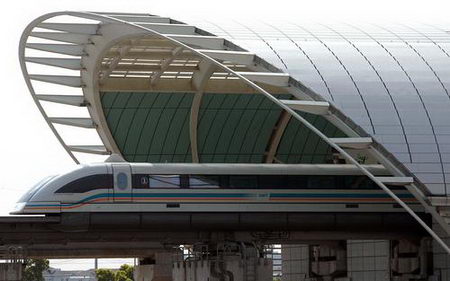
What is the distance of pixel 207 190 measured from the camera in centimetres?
5097

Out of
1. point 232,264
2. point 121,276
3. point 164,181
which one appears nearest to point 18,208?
point 164,181

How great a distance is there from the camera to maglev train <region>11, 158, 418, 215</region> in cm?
4866

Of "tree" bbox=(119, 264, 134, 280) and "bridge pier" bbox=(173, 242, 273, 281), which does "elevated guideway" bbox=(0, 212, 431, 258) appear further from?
"tree" bbox=(119, 264, 134, 280)

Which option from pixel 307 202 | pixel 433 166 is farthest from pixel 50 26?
pixel 433 166

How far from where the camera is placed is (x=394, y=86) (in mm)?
50719

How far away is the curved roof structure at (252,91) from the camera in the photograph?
1897 inches

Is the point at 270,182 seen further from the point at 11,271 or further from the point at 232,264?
the point at 11,271

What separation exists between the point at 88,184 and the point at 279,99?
39.1 feet

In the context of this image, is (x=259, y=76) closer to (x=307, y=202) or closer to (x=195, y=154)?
(x=307, y=202)

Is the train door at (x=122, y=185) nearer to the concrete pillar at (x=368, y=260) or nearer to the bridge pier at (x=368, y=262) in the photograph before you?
the bridge pier at (x=368, y=262)

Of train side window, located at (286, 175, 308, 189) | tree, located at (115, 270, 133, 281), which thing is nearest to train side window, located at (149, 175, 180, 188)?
train side window, located at (286, 175, 308, 189)

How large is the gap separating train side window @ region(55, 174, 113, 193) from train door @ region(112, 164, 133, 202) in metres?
0.29

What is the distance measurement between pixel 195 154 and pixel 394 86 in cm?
2271

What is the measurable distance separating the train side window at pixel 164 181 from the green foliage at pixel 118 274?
223 feet
